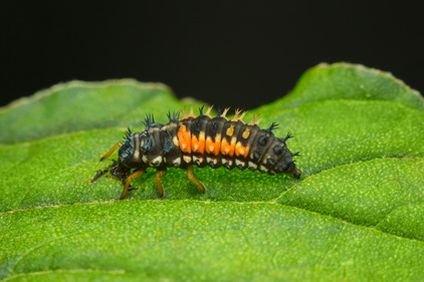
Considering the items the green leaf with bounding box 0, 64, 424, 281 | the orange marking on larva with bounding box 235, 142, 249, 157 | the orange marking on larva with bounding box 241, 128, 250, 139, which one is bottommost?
the green leaf with bounding box 0, 64, 424, 281

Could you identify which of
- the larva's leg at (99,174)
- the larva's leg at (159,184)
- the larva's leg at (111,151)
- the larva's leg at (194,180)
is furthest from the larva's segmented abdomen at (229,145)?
the larva's leg at (99,174)

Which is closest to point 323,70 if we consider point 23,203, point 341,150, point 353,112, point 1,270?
point 353,112

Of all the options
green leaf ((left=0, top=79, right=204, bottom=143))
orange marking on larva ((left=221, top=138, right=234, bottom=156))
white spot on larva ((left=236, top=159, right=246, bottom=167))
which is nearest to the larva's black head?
green leaf ((left=0, top=79, right=204, bottom=143))

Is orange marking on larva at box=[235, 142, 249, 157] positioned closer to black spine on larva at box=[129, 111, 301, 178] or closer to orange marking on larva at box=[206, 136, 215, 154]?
black spine on larva at box=[129, 111, 301, 178]

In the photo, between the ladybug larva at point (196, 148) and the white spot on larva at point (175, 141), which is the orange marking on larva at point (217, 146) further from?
the white spot on larva at point (175, 141)

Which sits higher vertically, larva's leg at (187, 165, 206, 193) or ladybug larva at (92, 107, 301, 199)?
ladybug larva at (92, 107, 301, 199)

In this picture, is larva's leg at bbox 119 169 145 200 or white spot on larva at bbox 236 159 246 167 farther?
white spot on larva at bbox 236 159 246 167

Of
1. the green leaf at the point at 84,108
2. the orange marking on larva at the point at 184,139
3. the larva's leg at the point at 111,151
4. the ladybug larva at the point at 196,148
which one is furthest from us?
the green leaf at the point at 84,108

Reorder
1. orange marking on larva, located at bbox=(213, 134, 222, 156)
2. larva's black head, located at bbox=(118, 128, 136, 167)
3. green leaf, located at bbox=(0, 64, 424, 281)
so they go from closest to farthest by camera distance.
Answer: green leaf, located at bbox=(0, 64, 424, 281) < orange marking on larva, located at bbox=(213, 134, 222, 156) < larva's black head, located at bbox=(118, 128, 136, 167)

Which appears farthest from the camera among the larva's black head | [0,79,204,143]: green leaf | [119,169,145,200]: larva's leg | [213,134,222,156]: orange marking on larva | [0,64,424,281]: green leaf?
[0,79,204,143]: green leaf
